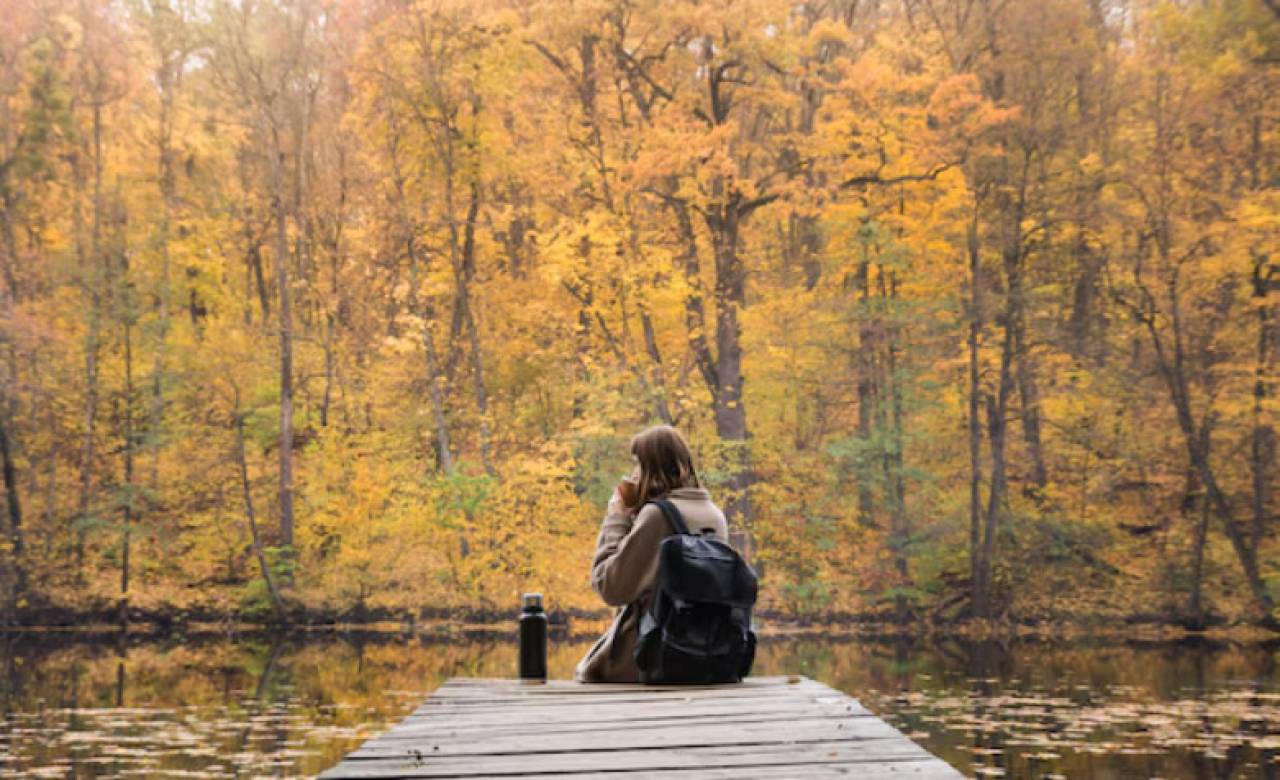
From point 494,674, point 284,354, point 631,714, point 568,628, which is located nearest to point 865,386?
point 568,628

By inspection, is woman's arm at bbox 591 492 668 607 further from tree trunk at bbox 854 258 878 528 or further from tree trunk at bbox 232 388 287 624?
tree trunk at bbox 232 388 287 624

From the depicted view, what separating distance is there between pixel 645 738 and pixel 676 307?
22953mm

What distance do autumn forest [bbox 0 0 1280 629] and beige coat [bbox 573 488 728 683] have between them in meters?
19.1

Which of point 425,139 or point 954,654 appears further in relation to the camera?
point 425,139

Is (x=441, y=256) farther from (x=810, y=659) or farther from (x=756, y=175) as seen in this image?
(x=810, y=659)

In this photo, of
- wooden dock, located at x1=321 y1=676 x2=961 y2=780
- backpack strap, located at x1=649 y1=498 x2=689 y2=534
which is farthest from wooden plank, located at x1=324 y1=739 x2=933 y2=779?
backpack strap, located at x1=649 y1=498 x2=689 y2=534

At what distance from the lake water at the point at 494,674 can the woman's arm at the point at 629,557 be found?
18.0 ft

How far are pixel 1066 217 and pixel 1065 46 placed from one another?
2921 mm

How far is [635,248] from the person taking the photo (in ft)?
84.6

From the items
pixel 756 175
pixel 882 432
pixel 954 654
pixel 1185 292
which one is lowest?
pixel 954 654

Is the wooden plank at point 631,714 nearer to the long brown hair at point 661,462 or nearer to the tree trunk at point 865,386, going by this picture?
the long brown hair at point 661,462

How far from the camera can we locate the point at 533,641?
5199mm

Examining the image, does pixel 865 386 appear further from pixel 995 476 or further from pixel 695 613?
pixel 695 613

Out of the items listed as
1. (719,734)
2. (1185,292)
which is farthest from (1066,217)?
(719,734)
